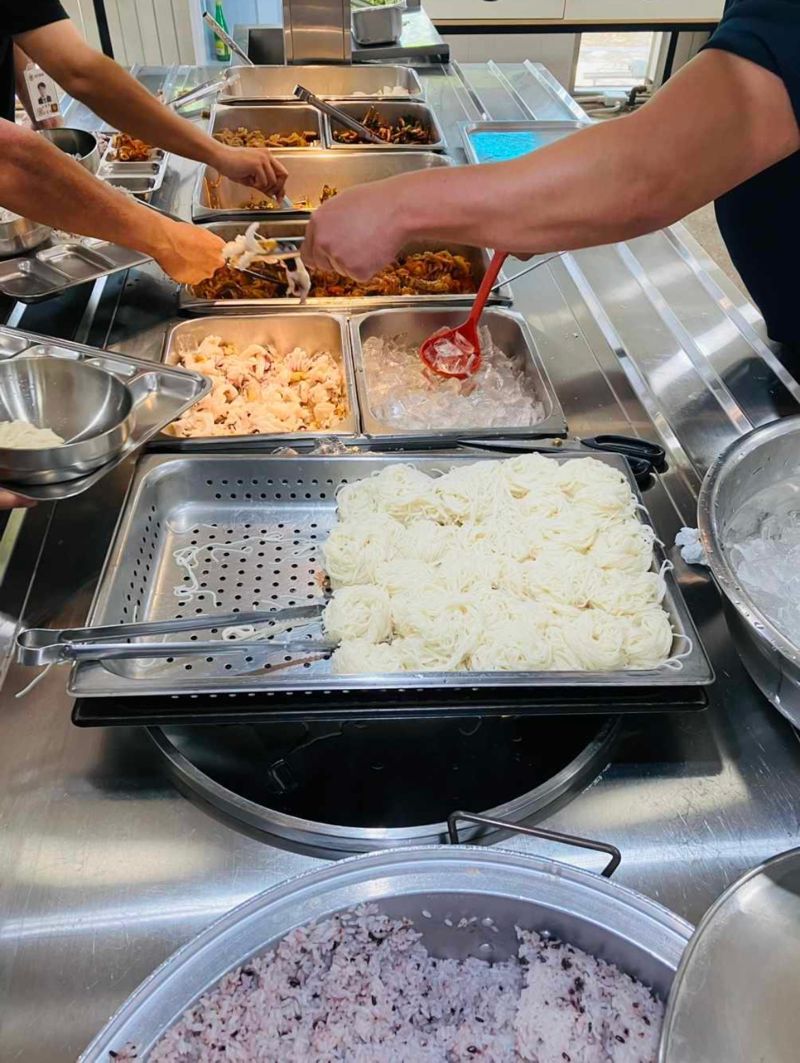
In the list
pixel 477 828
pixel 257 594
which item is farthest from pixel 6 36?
pixel 477 828

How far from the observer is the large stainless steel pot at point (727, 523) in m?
1.05

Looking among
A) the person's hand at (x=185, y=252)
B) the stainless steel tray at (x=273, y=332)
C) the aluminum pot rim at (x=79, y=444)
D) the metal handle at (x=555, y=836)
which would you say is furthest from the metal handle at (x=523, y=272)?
the metal handle at (x=555, y=836)

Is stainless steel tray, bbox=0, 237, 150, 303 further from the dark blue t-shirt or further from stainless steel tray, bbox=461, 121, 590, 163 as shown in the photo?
the dark blue t-shirt

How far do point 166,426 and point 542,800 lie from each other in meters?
1.05

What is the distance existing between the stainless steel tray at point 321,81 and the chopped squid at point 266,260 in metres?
1.60

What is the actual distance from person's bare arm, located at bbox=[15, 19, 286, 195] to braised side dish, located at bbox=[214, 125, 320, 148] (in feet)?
1.94

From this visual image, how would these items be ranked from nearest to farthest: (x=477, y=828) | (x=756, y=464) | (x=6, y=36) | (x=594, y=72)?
1. (x=477, y=828)
2. (x=756, y=464)
3. (x=6, y=36)
4. (x=594, y=72)

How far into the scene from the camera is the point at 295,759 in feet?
3.81

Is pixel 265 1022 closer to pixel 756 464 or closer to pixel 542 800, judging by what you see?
pixel 542 800

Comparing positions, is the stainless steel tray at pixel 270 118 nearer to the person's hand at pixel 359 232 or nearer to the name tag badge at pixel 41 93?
the name tag badge at pixel 41 93

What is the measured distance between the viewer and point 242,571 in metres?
1.47

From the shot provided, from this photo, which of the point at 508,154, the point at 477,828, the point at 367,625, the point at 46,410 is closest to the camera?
the point at 477,828

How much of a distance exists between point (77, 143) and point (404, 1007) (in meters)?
2.69

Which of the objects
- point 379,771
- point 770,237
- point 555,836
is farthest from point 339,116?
point 555,836
